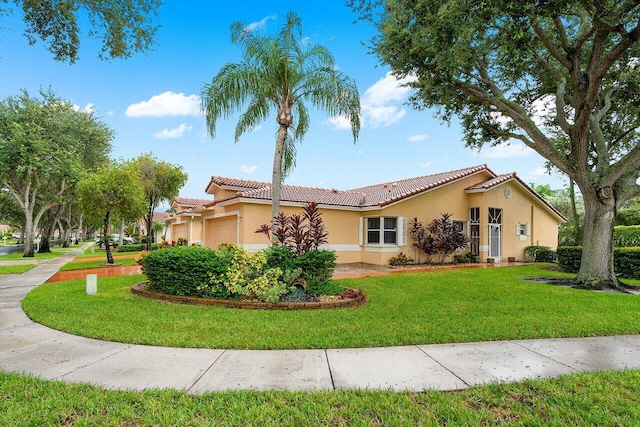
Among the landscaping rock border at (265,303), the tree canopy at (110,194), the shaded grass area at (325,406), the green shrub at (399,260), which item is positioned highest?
the tree canopy at (110,194)

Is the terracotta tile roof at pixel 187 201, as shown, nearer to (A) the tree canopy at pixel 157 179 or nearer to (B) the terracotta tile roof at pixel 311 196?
(A) the tree canopy at pixel 157 179

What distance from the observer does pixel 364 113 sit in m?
11.5

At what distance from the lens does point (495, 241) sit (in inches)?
790

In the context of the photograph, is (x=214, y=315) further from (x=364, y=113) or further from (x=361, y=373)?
(x=364, y=113)

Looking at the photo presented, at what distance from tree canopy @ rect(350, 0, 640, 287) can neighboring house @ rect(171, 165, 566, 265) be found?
15.0 ft

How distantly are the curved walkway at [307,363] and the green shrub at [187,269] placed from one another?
2779 mm

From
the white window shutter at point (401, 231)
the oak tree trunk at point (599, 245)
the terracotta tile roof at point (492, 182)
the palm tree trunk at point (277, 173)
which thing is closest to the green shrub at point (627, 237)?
the terracotta tile roof at point (492, 182)

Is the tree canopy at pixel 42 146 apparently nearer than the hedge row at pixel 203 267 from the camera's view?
No

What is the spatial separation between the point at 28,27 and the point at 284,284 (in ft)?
24.9

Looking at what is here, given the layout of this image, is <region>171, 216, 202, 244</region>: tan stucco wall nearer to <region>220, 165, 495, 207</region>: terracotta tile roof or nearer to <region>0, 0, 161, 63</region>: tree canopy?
<region>220, 165, 495, 207</region>: terracotta tile roof

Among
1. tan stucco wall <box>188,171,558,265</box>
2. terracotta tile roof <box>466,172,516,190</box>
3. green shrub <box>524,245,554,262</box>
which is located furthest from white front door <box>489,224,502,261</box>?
terracotta tile roof <box>466,172,516,190</box>

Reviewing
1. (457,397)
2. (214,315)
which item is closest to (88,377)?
(214,315)

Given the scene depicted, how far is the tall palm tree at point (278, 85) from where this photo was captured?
10391 mm

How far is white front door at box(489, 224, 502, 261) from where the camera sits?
65.3 ft
